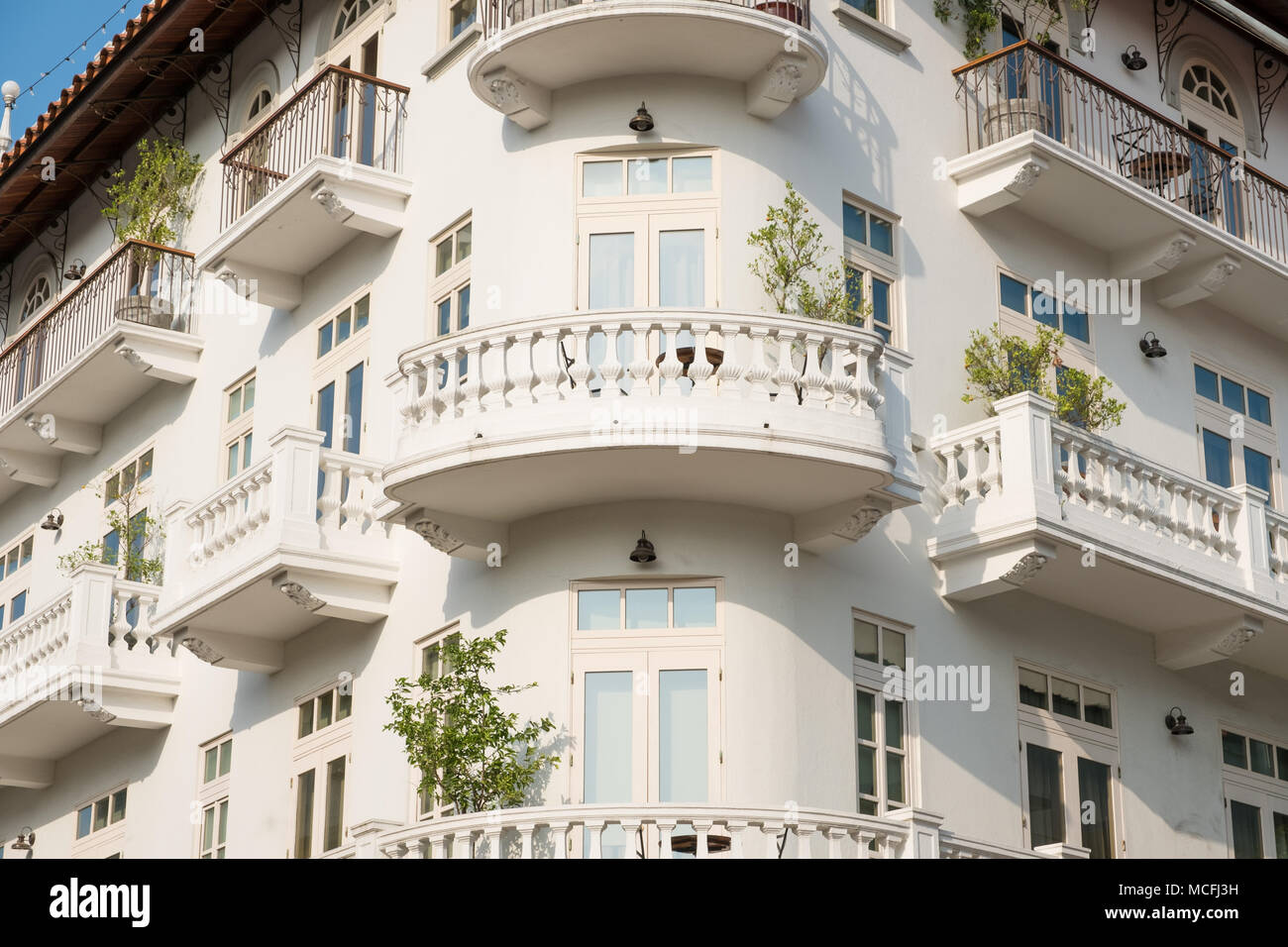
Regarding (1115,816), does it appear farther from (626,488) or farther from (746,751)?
(626,488)

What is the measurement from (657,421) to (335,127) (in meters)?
6.86

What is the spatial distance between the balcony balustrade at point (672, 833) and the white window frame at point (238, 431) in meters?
7.53

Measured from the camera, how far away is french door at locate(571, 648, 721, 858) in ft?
56.5

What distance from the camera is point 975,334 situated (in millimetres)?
20484

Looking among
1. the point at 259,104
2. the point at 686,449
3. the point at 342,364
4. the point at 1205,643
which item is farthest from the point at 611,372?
the point at 259,104

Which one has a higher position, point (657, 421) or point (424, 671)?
point (657, 421)

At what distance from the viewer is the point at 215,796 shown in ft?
70.7

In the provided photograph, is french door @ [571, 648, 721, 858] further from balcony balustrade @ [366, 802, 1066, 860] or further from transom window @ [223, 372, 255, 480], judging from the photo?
transom window @ [223, 372, 255, 480]

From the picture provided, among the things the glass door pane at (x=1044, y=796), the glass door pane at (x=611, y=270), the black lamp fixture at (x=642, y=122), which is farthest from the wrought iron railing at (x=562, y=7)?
the glass door pane at (x=1044, y=796)

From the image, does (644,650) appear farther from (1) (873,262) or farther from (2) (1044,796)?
(1) (873,262)

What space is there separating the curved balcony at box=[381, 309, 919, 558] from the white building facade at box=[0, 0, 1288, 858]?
0.04m

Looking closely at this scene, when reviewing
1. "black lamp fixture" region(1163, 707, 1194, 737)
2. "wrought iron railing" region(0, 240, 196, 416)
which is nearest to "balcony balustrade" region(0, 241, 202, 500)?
"wrought iron railing" region(0, 240, 196, 416)
